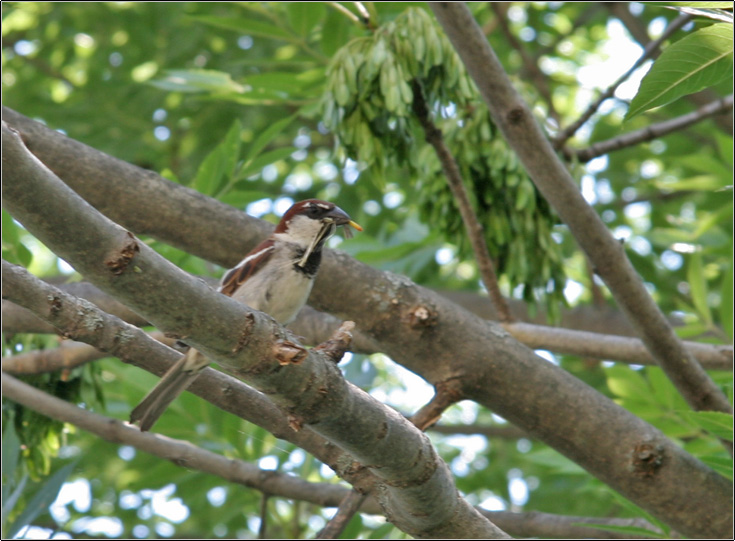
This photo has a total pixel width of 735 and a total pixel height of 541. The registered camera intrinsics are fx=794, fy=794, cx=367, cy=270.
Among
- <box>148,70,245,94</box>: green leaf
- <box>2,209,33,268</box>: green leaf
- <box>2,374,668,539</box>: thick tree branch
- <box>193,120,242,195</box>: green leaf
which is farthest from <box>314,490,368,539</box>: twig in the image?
<box>148,70,245,94</box>: green leaf

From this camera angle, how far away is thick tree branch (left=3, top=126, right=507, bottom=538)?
64.4 inches

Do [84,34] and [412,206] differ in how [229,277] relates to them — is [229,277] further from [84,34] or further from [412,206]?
[84,34]

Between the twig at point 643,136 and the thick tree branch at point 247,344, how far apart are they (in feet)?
6.75

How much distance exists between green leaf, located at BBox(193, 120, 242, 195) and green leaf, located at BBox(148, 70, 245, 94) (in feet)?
1.20

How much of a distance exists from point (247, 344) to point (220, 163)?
2063 mm

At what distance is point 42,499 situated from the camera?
3.58 m

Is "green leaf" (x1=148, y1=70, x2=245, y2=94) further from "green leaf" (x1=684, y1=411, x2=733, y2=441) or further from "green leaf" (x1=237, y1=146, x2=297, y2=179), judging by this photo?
"green leaf" (x1=684, y1=411, x2=733, y2=441)

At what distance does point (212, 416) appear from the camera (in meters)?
4.35

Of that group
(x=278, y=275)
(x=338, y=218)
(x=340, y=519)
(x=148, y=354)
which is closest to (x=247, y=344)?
(x=148, y=354)

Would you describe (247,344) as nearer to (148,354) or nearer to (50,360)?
(148,354)

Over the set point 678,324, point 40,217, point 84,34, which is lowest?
point 40,217

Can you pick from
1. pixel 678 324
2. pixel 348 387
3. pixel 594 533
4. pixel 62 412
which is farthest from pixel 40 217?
pixel 678 324

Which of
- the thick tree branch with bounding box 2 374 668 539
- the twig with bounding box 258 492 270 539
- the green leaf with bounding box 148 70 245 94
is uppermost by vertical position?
the green leaf with bounding box 148 70 245 94

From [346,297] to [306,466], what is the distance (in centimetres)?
195
